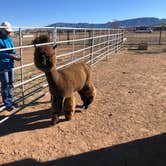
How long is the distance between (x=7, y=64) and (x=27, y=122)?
1121mm

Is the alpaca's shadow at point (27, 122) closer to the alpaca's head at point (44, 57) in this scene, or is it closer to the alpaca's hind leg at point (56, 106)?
the alpaca's hind leg at point (56, 106)

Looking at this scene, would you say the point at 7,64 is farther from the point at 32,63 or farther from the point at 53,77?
the point at 53,77

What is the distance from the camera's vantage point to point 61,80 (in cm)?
431

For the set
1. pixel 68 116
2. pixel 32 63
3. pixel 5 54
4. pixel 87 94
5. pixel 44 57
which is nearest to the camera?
pixel 44 57

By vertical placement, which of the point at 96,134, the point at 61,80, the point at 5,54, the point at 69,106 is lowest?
the point at 96,134

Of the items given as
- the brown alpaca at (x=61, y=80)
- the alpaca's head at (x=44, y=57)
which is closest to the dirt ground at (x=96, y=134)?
the brown alpaca at (x=61, y=80)

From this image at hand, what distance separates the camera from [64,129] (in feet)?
14.4

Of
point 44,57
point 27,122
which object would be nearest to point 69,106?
point 27,122

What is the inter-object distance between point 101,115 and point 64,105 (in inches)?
A: 34.4

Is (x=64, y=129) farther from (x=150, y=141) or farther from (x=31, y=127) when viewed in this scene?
(x=150, y=141)

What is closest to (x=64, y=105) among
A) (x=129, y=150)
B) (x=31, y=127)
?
(x=31, y=127)

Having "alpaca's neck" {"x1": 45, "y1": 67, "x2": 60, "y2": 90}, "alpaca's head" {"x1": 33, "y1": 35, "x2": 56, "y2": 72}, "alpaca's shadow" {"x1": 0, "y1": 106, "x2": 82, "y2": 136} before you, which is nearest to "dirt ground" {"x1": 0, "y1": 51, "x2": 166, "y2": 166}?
"alpaca's shadow" {"x1": 0, "y1": 106, "x2": 82, "y2": 136}

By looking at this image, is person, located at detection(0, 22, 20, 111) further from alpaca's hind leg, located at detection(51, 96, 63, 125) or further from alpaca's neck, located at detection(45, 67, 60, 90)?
alpaca's hind leg, located at detection(51, 96, 63, 125)

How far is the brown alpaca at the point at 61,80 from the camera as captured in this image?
152 inches
